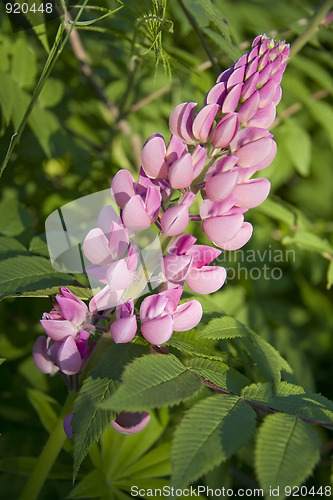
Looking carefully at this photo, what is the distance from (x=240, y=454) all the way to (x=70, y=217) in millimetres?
1088

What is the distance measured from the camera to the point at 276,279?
315 cm

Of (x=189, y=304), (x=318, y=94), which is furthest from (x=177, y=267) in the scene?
(x=318, y=94)

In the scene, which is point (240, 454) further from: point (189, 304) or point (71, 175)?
point (71, 175)

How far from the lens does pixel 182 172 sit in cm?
117

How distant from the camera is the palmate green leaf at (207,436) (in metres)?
0.91

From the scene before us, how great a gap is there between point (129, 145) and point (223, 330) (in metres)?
1.81

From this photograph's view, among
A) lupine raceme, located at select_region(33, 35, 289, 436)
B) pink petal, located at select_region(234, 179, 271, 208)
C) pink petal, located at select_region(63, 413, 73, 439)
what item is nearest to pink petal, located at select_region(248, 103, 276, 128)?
lupine raceme, located at select_region(33, 35, 289, 436)

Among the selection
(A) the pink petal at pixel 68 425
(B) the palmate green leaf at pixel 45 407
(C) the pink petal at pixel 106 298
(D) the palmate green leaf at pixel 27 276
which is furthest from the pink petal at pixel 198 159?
(B) the palmate green leaf at pixel 45 407

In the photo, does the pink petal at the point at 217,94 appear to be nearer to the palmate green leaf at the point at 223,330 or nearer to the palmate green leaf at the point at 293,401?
the palmate green leaf at the point at 223,330

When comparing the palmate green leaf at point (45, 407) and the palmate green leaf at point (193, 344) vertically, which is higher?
the palmate green leaf at point (193, 344)

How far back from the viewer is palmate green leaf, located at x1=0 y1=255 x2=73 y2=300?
4.11 feet

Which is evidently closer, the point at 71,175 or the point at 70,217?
the point at 70,217

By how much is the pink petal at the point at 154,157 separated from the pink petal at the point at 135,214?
9cm

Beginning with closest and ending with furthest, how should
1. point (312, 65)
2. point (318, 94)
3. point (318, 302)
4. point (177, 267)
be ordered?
point (177, 267), point (312, 65), point (318, 94), point (318, 302)
